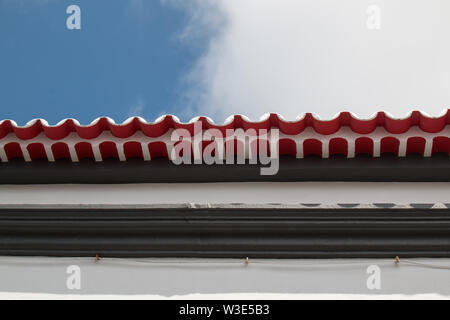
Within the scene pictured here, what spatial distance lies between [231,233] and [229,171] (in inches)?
15.3

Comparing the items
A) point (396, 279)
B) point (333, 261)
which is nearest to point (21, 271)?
point (333, 261)

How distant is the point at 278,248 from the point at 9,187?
66.8 inches

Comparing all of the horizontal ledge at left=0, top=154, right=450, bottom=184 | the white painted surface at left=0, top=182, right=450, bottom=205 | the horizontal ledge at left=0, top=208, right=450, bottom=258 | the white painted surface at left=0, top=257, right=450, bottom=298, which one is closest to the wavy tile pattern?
the horizontal ledge at left=0, top=154, right=450, bottom=184

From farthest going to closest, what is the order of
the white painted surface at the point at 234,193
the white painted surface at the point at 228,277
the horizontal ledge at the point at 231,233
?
the white painted surface at the point at 234,193, the horizontal ledge at the point at 231,233, the white painted surface at the point at 228,277

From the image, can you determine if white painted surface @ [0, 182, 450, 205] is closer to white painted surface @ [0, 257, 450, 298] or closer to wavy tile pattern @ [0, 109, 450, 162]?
wavy tile pattern @ [0, 109, 450, 162]

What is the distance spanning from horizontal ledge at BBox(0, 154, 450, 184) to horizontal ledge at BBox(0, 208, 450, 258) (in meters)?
0.26

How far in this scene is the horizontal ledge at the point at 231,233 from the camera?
404cm

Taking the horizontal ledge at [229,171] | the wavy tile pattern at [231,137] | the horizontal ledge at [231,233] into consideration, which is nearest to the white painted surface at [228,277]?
the horizontal ledge at [231,233]

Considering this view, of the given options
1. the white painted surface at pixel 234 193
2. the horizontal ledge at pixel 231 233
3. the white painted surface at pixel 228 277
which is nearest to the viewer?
the white painted surface at pixel 228 277

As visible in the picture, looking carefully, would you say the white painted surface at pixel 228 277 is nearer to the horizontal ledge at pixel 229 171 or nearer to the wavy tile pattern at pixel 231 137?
the horizontal ledge at pixel 229 171

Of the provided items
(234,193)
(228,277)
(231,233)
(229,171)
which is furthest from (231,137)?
(228,277)

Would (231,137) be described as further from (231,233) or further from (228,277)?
(228,277)

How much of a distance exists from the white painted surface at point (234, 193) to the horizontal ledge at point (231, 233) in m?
0.12

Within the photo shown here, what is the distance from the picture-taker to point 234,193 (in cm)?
431
